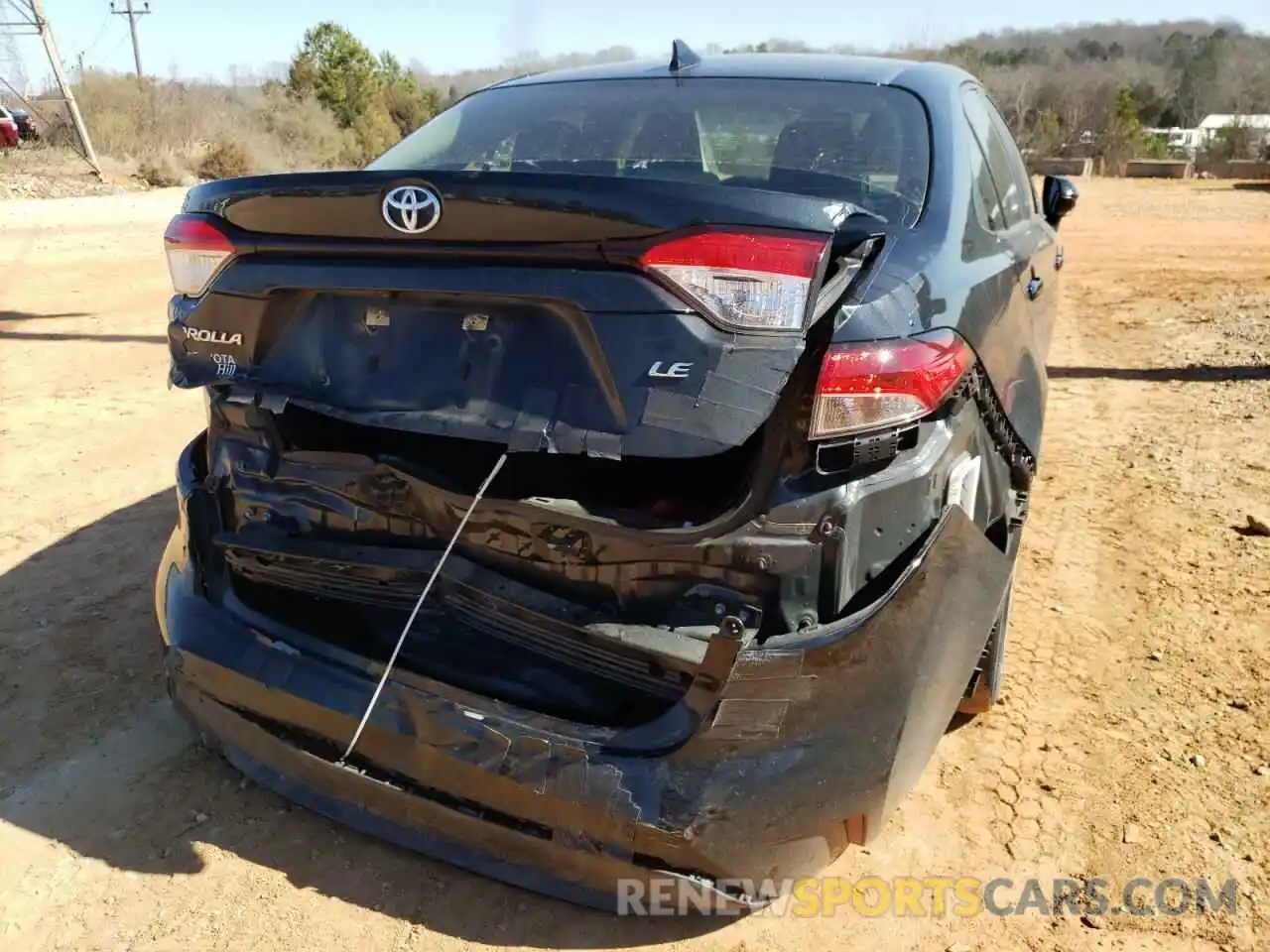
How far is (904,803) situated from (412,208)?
1921mm

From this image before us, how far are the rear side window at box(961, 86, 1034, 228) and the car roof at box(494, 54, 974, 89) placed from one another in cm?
12

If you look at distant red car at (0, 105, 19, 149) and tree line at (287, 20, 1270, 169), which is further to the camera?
tree line at (287, 20, 1270, 169)

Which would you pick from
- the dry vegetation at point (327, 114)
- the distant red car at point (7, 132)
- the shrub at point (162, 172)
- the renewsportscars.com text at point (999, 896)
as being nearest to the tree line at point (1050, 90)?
the dry vegetation at point (327, 114)

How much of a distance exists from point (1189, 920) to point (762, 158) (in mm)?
2128

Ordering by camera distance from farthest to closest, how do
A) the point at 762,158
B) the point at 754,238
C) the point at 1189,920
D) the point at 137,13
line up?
the point at 137,13 < the point at 762,158 < the point at 1189,920 < the point at 754,238

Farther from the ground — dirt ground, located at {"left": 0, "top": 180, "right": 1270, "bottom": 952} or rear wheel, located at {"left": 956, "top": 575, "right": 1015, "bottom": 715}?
rear wheel, located at {"left": 956, "top": 575, "right": 1015, "bottom": 715}

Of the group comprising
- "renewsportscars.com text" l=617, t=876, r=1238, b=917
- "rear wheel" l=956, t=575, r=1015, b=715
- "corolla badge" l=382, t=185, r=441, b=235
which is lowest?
"renewsportscars.com text" l=617, t=876, r=1238, b=917

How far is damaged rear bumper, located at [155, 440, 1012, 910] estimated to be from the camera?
1.84 m

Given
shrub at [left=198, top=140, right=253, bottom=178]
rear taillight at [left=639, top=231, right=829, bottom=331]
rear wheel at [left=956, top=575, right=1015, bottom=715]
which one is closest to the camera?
rear taillight at [left=639, top=231, right=829, bottom=331]

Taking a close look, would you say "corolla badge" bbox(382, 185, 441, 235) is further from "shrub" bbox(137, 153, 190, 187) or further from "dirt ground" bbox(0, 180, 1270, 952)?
"shrub" bbox(137, 153, 190, 187)

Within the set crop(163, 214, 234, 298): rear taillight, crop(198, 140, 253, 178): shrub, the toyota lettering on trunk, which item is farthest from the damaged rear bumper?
crop(198, 140, 253, 178): shrub

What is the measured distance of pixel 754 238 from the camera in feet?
5.92

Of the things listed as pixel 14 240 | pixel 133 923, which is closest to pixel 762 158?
pixel 133 923

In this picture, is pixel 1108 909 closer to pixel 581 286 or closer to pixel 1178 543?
pixel 581 286
